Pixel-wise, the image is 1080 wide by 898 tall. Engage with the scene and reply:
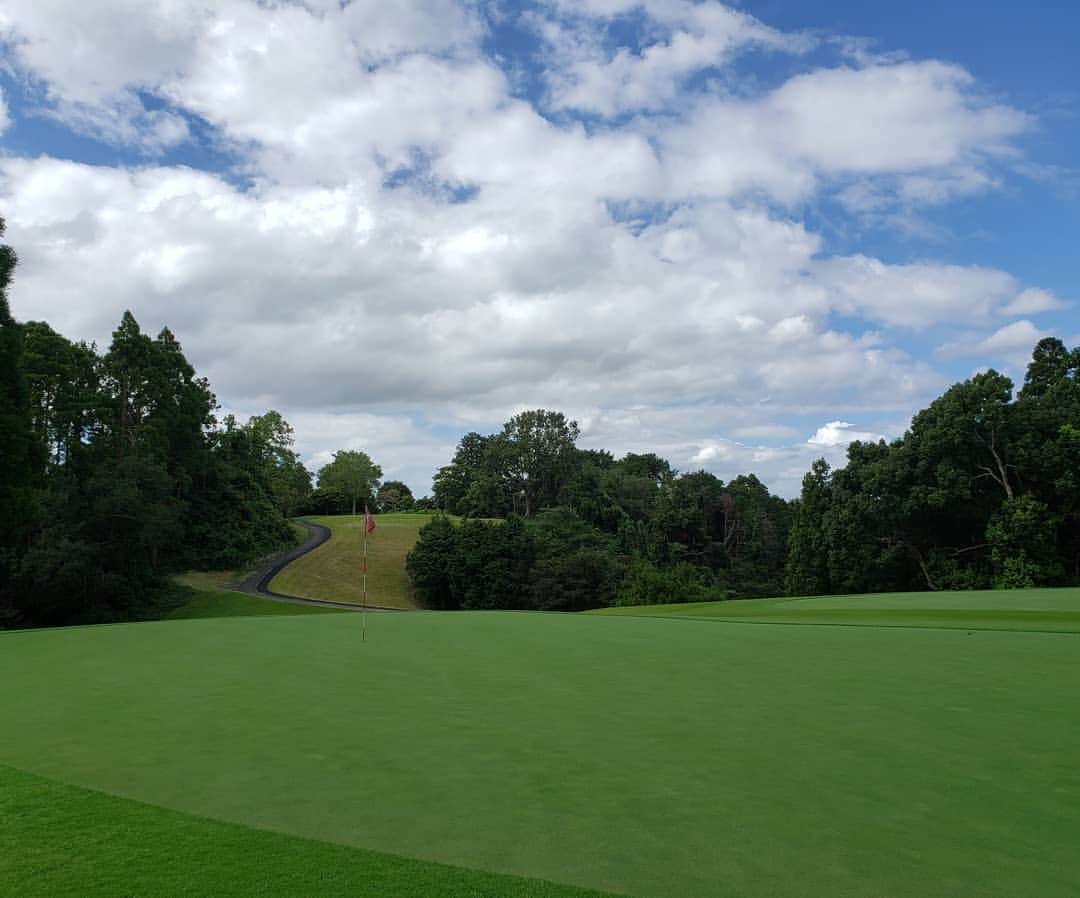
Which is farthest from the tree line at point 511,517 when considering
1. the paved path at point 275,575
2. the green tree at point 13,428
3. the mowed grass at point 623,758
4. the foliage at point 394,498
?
the foliage at point 394,498

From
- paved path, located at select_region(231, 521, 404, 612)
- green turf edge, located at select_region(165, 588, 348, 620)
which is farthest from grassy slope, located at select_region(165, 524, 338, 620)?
paved path, located at select_region(231, 521, 404, 612)

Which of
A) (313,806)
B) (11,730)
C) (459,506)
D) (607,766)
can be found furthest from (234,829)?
(459,506)

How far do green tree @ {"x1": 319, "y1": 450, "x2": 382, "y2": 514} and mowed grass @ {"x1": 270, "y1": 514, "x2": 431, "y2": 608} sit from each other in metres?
22.8

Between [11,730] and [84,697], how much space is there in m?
1.38

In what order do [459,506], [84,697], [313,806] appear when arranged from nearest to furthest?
[313,806] → [84,697] → [459,506]

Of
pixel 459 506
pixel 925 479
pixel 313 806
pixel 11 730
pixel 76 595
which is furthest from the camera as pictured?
pixel 459 506

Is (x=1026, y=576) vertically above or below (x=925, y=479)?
below

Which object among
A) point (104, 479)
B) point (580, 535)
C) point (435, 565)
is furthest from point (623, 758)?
point (580, 535)

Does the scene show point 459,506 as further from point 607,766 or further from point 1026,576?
point 607,766

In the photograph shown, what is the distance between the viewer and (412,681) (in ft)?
27.8

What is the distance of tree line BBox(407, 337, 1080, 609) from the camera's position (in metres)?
34.9

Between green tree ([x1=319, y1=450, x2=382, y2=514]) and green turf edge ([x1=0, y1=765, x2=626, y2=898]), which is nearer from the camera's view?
green turf edge ([x1=0, y1=765, x2=626, y2=898])

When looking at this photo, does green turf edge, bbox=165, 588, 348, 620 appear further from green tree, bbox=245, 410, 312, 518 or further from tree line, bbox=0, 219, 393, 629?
green tree, bbox=245, 410, 312, 518

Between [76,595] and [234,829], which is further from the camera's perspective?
[76,595]
